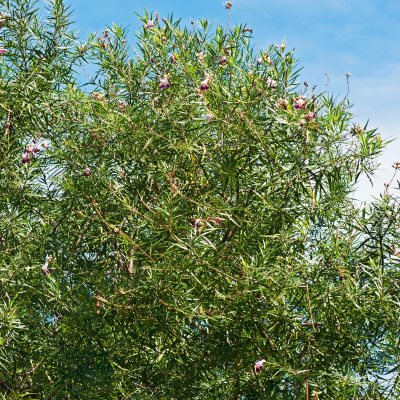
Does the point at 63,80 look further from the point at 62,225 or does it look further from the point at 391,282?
the point at 391,282

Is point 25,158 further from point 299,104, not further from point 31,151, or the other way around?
point 299,104

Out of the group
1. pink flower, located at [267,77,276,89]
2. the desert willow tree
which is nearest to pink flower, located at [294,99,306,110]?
the desert willow tree

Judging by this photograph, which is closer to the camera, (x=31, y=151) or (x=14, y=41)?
(x=31, y=151)

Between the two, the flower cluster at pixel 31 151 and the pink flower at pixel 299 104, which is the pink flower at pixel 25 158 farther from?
the pink flower at pixel 299 104

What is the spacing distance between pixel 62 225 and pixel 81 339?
951 mm

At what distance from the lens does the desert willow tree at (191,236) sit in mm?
2672

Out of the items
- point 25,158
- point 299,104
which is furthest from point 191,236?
point 25,158

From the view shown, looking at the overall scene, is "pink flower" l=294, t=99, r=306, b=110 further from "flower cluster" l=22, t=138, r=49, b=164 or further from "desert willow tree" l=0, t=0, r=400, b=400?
"flower cluster" l=22, t=138, r=49, b=164

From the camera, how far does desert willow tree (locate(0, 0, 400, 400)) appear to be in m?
2.67

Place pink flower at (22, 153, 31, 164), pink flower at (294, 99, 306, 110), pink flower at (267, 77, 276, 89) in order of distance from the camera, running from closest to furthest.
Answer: pink flower at (294, 99, 306, 110), pink flower at (267, 77, 276, 89), pink flower at (22, 153, 31, 164)

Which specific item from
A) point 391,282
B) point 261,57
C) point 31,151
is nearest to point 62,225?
point 31,151

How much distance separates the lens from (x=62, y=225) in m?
3.56

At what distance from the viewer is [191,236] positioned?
91.7 inches

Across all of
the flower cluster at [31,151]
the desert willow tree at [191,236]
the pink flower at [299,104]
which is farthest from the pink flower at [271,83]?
the flower cluster at [31,151]
